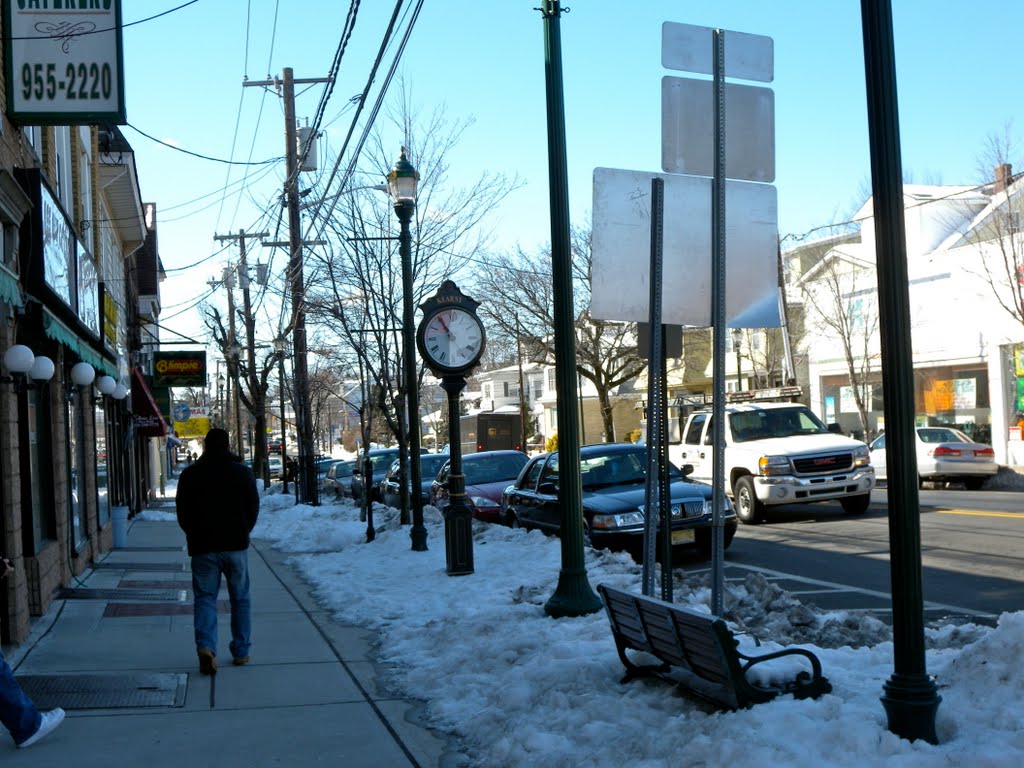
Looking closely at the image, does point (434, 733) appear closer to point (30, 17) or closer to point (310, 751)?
point (310, 751)

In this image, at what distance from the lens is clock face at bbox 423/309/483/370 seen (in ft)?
45.2

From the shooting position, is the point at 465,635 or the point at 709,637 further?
the point at 465,635

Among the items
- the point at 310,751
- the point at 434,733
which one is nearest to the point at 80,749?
the point at 310,751

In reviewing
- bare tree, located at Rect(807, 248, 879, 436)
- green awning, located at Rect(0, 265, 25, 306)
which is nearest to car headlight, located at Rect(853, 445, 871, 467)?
green awning, located at Rect(0, 265, 25, 306)

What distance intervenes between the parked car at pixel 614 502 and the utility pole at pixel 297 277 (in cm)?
957

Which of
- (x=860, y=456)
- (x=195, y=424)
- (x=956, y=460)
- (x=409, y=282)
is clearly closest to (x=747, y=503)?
(x=860, y=456)

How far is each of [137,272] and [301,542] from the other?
25.5 metres

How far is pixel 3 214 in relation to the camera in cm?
880

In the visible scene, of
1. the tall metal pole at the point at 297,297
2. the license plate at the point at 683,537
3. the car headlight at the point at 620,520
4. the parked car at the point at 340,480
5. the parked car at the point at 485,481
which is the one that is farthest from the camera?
the parked car at the point at 340,480

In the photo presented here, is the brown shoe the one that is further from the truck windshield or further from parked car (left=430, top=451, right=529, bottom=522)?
the truck windshield

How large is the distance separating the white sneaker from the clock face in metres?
7.94

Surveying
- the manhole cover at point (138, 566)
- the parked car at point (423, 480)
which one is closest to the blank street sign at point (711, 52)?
the manhole cover at point (138, 566)

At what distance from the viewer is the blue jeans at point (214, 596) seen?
8.16m

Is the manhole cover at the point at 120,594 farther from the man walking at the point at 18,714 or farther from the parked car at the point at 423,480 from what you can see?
the parked car at the point at 423,480
